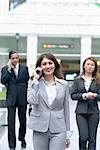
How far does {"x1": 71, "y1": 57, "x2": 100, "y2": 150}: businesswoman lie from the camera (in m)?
7.26

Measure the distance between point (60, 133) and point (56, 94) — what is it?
17.0 inches

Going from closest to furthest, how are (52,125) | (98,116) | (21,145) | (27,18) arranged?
1. (52,125)
2. (98,116)
3. (21,145)
4. (27,18)

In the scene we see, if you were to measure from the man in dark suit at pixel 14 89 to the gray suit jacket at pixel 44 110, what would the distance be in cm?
333

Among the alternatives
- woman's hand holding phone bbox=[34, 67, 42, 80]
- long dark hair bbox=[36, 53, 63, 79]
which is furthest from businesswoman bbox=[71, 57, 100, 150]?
woman's hand holding phone bbox=[34, 67, 42, 80]

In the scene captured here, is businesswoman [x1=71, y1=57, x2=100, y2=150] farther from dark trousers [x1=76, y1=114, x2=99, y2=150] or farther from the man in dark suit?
the man in dark suit

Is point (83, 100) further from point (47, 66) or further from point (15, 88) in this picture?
point (47, 66)

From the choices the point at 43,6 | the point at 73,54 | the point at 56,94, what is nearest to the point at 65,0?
the point at 43,6

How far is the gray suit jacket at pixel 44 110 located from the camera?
505 cm

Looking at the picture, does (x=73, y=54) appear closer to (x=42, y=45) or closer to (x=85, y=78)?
(x=42, y=45)

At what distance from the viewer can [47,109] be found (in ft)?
16.7

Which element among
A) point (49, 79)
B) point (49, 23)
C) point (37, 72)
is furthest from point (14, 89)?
point (49, 23)

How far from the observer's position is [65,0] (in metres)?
30.0

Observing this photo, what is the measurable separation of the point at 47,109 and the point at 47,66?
48 centimetres

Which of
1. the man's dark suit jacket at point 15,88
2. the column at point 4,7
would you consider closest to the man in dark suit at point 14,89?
the man's dark suit jacket at point 15,88
